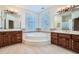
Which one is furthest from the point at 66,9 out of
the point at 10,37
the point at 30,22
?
the point at 10,37

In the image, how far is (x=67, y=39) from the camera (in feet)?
15.7

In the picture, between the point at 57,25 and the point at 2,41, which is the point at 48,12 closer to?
the point at 57,25

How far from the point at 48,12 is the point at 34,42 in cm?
187

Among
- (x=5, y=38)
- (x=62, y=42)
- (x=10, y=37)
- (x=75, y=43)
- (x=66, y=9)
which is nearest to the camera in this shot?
(x=75, y=43)

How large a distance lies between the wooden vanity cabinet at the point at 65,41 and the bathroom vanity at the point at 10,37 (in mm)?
1751

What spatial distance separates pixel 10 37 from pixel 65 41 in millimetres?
2416

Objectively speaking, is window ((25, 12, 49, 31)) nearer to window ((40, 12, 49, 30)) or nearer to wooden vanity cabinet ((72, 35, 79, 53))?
window ((40, 12, 49, 30))

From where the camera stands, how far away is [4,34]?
5285mm

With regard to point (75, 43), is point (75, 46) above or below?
below

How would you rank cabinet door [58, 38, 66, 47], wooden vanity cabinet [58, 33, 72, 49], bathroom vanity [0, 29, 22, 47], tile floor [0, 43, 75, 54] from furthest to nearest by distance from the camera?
bathroom vanity [0, 29, 22, 47] → cabinet door [58, 38, 66, 47] → wooden vanity cabinet [58, 33, 72, 49] → tile floor [0, 43, 75, 54]

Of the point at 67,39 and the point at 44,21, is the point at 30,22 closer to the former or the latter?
the point at 44,21

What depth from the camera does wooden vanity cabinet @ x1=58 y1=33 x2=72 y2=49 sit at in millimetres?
4664

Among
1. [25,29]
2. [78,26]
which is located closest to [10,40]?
[25,29]

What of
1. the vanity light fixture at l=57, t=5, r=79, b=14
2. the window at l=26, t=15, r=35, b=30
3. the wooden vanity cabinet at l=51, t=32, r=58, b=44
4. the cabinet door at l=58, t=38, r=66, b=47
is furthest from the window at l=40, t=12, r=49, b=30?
the wooden vanity cabinet at l=51, t=32, r=58, b=44
